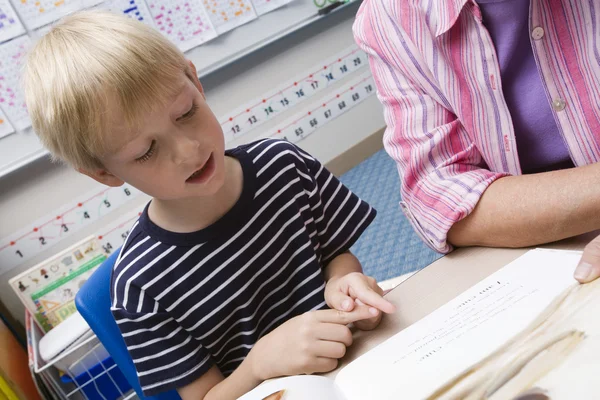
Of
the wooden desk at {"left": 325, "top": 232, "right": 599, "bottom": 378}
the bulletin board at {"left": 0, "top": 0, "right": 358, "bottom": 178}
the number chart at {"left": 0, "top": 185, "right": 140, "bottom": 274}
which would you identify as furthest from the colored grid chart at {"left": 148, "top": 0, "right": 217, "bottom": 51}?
the wooden desk at {"left": 325, "top": 232, "right": 599, "bottom": 378}

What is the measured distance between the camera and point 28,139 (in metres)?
1.49

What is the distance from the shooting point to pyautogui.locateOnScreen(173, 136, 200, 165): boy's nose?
545 millimetres

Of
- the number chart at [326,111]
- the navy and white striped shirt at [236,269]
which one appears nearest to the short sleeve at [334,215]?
the navy and white striped shirt at [236,269]

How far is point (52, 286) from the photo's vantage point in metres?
1.41

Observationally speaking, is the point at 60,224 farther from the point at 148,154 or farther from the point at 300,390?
the point at 300,390

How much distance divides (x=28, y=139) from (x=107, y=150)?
3.68ft

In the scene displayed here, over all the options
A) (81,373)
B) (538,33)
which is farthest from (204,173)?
(81,373)

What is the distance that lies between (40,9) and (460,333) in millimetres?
1555

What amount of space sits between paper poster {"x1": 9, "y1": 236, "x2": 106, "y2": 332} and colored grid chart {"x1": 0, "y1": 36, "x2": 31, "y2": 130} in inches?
16.4

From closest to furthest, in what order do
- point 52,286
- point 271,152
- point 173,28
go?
point 271,152
point 52,286
point 173,28

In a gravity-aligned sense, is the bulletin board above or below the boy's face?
above

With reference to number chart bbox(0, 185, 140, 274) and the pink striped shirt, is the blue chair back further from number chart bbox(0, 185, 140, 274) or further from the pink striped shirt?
number chart bbox(0, 185, 140, 274)

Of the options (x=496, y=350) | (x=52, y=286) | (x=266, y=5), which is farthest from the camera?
(x=266, y=5)

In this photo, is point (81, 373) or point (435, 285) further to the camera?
point (81, 373)
